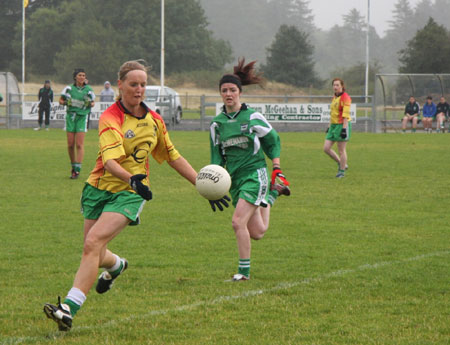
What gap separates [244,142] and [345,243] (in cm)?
217

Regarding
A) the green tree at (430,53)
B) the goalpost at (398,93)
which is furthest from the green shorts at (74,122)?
the green tree at (430,53)

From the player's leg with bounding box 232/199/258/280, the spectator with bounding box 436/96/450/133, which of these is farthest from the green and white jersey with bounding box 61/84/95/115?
Result: the spectator with bounding box 436/96/450/133

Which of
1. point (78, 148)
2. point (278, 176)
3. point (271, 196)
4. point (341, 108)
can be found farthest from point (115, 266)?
point (341, 108)

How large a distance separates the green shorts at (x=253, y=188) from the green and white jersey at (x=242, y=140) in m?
0.06

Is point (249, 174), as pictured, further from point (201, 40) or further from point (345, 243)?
point (201, 40)

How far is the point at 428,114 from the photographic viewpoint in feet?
112

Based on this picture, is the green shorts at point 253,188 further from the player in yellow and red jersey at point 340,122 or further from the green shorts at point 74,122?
the green shorts at point 74,122

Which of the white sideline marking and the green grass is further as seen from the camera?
the green grass

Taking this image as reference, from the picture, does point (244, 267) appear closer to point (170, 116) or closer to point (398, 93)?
point (170, 116)

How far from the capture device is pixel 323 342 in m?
5.09

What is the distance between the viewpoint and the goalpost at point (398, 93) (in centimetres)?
3512

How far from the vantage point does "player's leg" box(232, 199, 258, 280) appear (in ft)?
23.1

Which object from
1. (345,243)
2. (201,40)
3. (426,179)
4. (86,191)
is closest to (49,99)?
(426,179)

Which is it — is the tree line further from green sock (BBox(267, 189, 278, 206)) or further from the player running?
the player running
